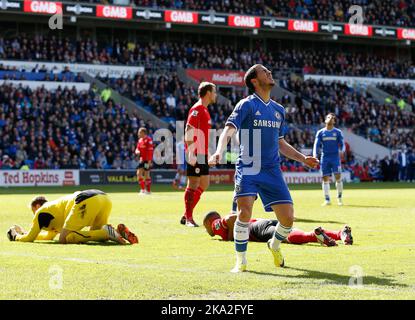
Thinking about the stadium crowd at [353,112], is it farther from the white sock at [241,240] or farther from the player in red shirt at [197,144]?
the white sock at [241,240]

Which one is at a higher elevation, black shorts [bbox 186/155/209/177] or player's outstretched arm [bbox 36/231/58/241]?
black shorts [bbox 186/155/209/177]

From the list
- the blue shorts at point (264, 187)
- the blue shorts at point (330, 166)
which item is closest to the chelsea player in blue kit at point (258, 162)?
the blue shorts at point (264, 187)

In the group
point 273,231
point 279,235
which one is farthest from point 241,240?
point 273,231

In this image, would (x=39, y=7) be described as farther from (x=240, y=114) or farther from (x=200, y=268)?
(x=200, y=268)

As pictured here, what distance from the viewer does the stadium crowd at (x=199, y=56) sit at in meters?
52.8

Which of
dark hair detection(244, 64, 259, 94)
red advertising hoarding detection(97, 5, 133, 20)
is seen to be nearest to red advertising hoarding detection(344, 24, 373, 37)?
red advertising hoarding detection(97, 5, 133, 20)

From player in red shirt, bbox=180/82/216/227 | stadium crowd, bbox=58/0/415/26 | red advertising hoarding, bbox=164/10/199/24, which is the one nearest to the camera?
player in red shirt, bbox=180/82/216/227

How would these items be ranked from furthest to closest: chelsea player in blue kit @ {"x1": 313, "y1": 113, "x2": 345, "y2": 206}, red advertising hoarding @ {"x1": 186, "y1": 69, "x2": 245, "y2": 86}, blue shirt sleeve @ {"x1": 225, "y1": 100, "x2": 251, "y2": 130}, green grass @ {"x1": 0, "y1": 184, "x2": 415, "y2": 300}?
red advertising hoarding @ {"x1": 186, "y1": 69, "x2": 245, "y2": 86}, chelsea player in blue kit @ {"x1": 313, "y1": 113, "x2": 345, "y2": 206}, blue shirt sleeve @ {"x1": 225, "y1": 100, "x2": 251, "y2": 130}, green grass @ {"x1": 0, "y1": 184, "x2": 415, "y2": 300}

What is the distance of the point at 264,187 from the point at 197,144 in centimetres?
636

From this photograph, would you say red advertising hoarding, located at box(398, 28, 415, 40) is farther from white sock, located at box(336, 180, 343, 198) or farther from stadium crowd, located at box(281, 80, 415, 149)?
white sock, located at box(336, 180, 343, 198)

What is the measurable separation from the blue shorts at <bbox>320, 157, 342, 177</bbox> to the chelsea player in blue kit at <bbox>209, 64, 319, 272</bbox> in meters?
14.7

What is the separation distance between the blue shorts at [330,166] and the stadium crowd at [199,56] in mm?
31149

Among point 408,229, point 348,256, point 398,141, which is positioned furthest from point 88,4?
point 348,256

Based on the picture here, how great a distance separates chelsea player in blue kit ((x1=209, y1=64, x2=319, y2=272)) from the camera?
9.98m
